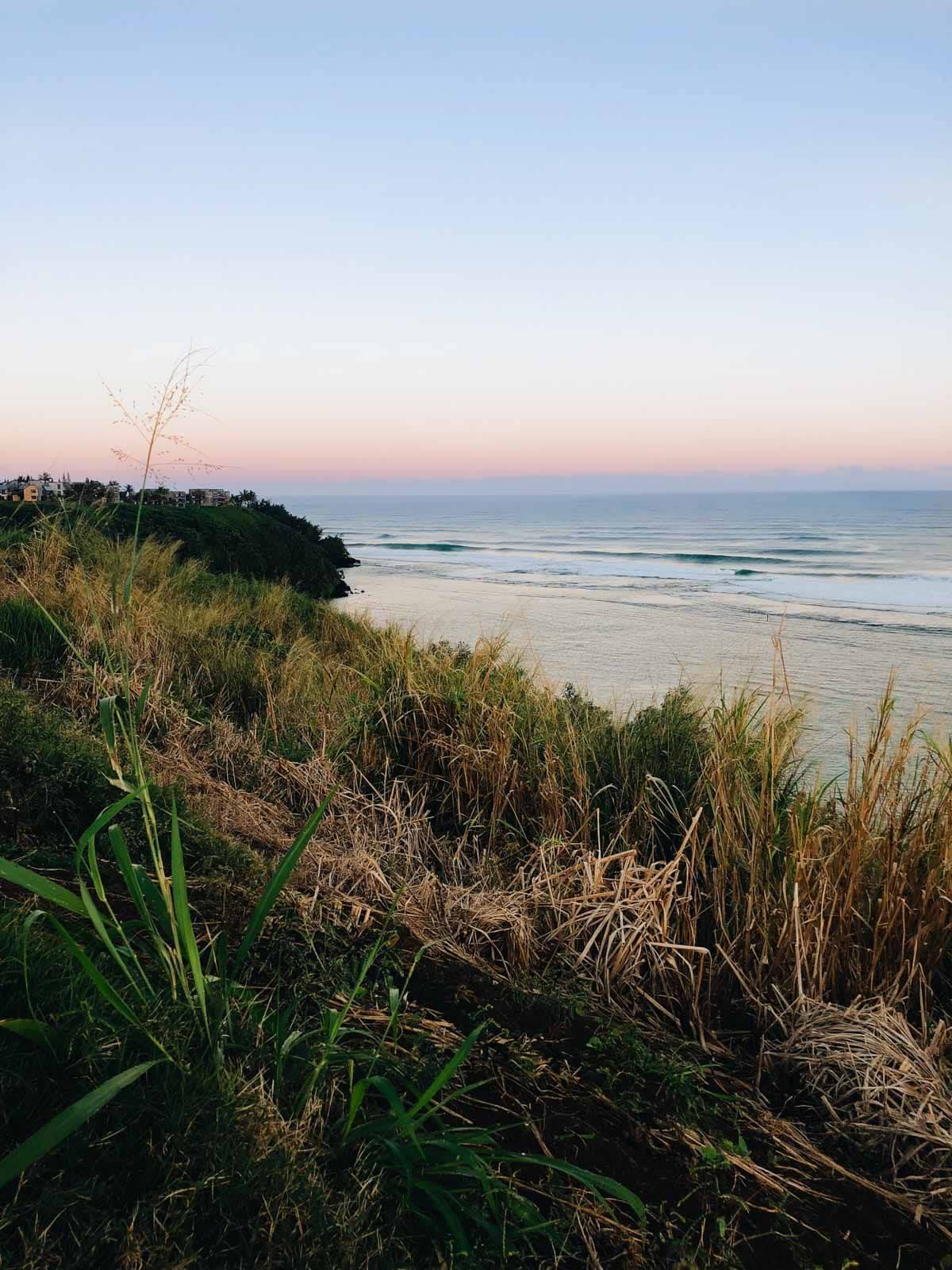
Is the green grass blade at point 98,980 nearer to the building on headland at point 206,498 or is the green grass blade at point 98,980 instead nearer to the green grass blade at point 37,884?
the green grass blade at point 37,884

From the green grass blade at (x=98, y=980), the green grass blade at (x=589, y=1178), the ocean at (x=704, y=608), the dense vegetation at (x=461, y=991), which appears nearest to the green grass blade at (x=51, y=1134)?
the dense vegetation at (x=461, y=991)

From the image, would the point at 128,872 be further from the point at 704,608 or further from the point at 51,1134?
the point at 704,608

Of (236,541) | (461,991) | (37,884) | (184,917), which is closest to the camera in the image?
(37,884)

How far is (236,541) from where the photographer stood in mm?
20703

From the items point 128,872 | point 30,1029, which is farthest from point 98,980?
point 128,872

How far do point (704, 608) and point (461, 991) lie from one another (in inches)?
885

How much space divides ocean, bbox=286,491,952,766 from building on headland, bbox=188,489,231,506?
17.0 feet

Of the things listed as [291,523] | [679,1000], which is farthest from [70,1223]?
[291,523]

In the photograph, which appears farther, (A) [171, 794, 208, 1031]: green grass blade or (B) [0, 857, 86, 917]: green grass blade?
(A) [171, 794, 208, 1031]: green grass blade

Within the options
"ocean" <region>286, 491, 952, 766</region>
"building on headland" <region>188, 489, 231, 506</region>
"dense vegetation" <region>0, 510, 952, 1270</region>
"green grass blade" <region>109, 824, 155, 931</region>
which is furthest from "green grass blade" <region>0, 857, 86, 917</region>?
"building on headland" <region>188, 489, 231, 506</region>

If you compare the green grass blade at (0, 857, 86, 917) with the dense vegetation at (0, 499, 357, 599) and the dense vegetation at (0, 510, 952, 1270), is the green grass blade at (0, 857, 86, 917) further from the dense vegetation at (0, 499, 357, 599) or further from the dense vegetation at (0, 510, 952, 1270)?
the dense vegetation at (0, 499, 357, 599)

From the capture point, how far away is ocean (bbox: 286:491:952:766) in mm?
12562

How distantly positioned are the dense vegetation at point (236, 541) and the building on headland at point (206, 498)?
1.90 ft

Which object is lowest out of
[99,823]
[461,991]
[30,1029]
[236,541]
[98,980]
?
[461,991]
